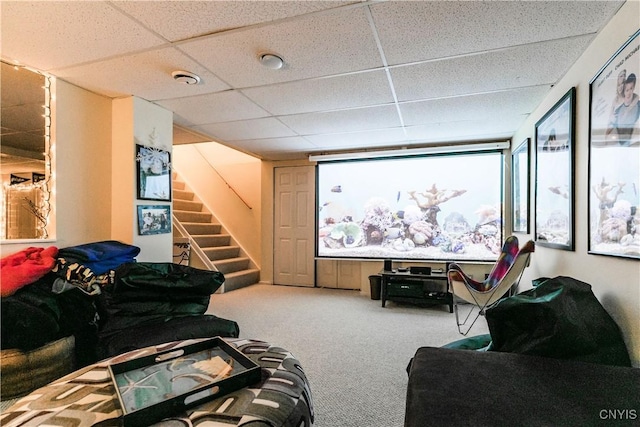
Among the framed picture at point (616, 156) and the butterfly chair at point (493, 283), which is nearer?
the framed picture at point (616, 156)

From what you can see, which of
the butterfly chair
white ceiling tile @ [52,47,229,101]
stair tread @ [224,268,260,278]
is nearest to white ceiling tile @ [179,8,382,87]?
white ceiling tile @ [52,47,229,101]

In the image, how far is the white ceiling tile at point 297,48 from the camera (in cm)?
179

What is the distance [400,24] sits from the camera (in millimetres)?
1776

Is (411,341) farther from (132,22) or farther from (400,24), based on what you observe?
(132,22)

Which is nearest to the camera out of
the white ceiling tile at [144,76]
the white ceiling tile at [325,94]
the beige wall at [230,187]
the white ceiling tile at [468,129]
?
the white ceiling tile at [144,76]

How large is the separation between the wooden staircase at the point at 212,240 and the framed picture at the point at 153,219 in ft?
6.37

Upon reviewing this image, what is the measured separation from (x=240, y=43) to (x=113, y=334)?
2087 millimetres

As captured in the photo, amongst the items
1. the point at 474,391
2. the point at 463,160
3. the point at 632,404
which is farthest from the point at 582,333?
the point at 463,160

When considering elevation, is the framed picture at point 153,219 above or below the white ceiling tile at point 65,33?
below

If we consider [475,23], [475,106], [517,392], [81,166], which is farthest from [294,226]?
[517,392]

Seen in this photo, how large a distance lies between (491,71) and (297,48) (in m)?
1.50

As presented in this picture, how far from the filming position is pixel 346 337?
292cm

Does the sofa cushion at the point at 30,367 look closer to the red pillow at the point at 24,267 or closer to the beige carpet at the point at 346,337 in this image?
the red pillow at the point at 24,267

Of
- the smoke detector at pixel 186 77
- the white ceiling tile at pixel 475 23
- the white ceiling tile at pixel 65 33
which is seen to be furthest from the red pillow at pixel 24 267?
the white ceiling tile at pixel 475 23
